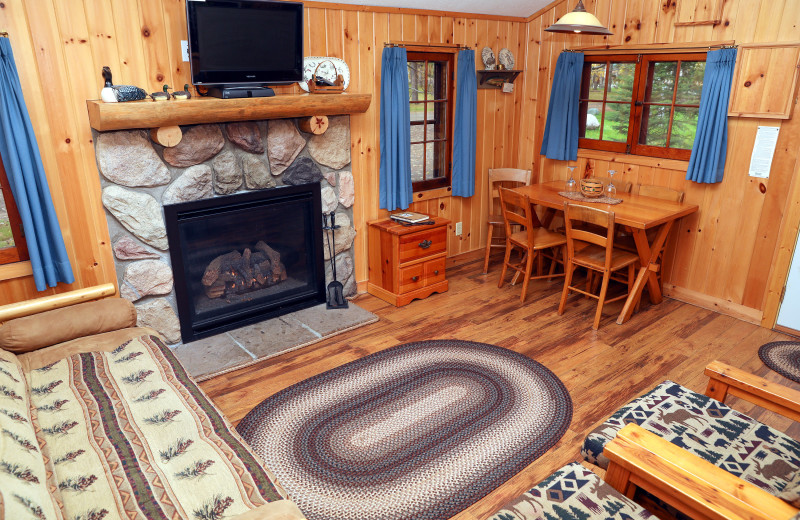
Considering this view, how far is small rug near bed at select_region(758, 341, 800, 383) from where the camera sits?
3.28 meters

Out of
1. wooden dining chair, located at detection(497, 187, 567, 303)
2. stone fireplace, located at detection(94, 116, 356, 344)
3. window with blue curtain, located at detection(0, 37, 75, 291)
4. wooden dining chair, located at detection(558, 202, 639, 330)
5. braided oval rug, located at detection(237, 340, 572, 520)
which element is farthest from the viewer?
wooden dining chair, located at detection(497, 187, 567, 303)

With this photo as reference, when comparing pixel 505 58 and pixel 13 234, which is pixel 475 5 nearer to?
pixel 505 58

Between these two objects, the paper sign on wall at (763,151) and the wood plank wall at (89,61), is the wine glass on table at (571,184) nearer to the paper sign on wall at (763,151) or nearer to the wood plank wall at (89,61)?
the paper sign on wall at (763,151)

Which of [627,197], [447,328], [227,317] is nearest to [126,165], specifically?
[227,317]

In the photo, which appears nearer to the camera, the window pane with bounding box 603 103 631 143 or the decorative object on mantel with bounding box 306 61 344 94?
the decorative object on mantel with bounding box 306 61 344 94

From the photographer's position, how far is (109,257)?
320cm

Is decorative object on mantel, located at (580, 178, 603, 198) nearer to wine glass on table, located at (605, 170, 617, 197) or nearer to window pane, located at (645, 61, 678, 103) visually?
wine glass on table, located at (605, 170, 617, 197)

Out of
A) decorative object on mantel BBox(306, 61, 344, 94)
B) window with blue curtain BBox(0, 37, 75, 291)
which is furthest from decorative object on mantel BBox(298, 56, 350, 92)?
window with blue curtain BBox(0, 37, 75, 291)

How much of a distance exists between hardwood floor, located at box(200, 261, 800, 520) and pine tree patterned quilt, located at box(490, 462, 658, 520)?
58cm

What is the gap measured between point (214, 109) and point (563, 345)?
8.58 ft

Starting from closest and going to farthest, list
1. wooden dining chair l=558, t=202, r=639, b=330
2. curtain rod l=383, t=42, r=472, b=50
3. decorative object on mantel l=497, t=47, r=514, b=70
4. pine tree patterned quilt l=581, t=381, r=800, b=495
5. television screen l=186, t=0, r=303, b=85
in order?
pine tree patterned quilt l=581, t=381, r=800, b=495 → television screen l=186, t=0, r=303, b=85 → wooden dining chair l=558, t=202, r=639, b=330 → curtain rod l=383, t=42, r=472, b=50 → decorative object on mantel l=497, t=47, r=514, b=70

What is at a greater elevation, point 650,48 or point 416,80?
point 650,48

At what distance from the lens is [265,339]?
11.9 feet

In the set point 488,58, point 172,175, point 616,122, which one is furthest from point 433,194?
point 172,175
